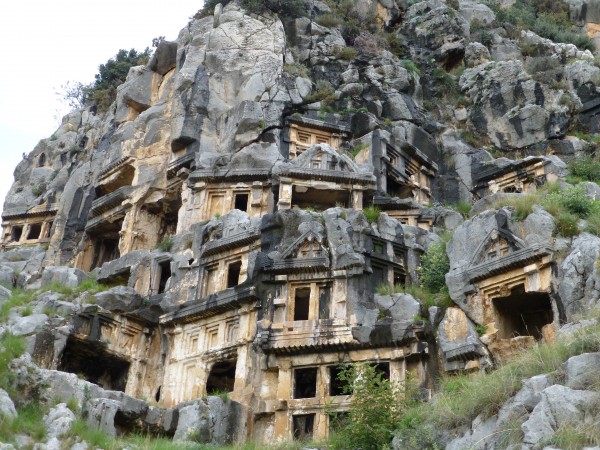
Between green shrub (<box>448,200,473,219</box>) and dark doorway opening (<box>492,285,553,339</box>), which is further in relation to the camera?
green shrub (<box>448,200,473,219</box>)

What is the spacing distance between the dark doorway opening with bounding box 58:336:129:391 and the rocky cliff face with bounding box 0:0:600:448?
0.11m

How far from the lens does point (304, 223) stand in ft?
96.8

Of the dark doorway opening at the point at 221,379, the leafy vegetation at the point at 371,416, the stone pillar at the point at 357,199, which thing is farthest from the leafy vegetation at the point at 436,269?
the leafy vegetation at the point at 371,416

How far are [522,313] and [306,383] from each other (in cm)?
776

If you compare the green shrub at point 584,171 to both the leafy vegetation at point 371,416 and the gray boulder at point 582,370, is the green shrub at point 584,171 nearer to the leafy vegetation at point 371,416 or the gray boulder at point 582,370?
the leafy vegetation at point 371,416

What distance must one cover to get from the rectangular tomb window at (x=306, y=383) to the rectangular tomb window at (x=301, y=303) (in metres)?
2.23

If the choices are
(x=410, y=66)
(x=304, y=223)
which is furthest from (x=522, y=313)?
(x=410, y=66)

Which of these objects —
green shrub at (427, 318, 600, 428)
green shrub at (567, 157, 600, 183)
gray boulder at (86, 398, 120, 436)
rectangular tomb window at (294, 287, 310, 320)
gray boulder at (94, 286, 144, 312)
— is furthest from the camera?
green shrub at (567, 157, 600, 183)

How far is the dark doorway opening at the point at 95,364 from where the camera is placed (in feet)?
95.6

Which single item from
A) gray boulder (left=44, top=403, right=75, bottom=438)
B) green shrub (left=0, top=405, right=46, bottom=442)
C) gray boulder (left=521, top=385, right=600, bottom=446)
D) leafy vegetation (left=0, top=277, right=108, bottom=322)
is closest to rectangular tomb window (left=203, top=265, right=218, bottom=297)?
leafy vegetation (left=0, top=277, right=108, bottom=322)

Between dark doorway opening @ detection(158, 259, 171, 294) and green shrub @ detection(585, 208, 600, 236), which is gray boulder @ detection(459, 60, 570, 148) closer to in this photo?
green shrub @ detection(585, 208, 600, 236)

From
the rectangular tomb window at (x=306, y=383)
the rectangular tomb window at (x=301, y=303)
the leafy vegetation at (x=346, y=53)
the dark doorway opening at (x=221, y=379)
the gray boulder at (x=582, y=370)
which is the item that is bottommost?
the gray boulder at (x=582, y=370)

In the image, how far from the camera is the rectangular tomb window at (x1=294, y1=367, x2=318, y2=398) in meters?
26.9

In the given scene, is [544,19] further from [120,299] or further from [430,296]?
[120,299]
